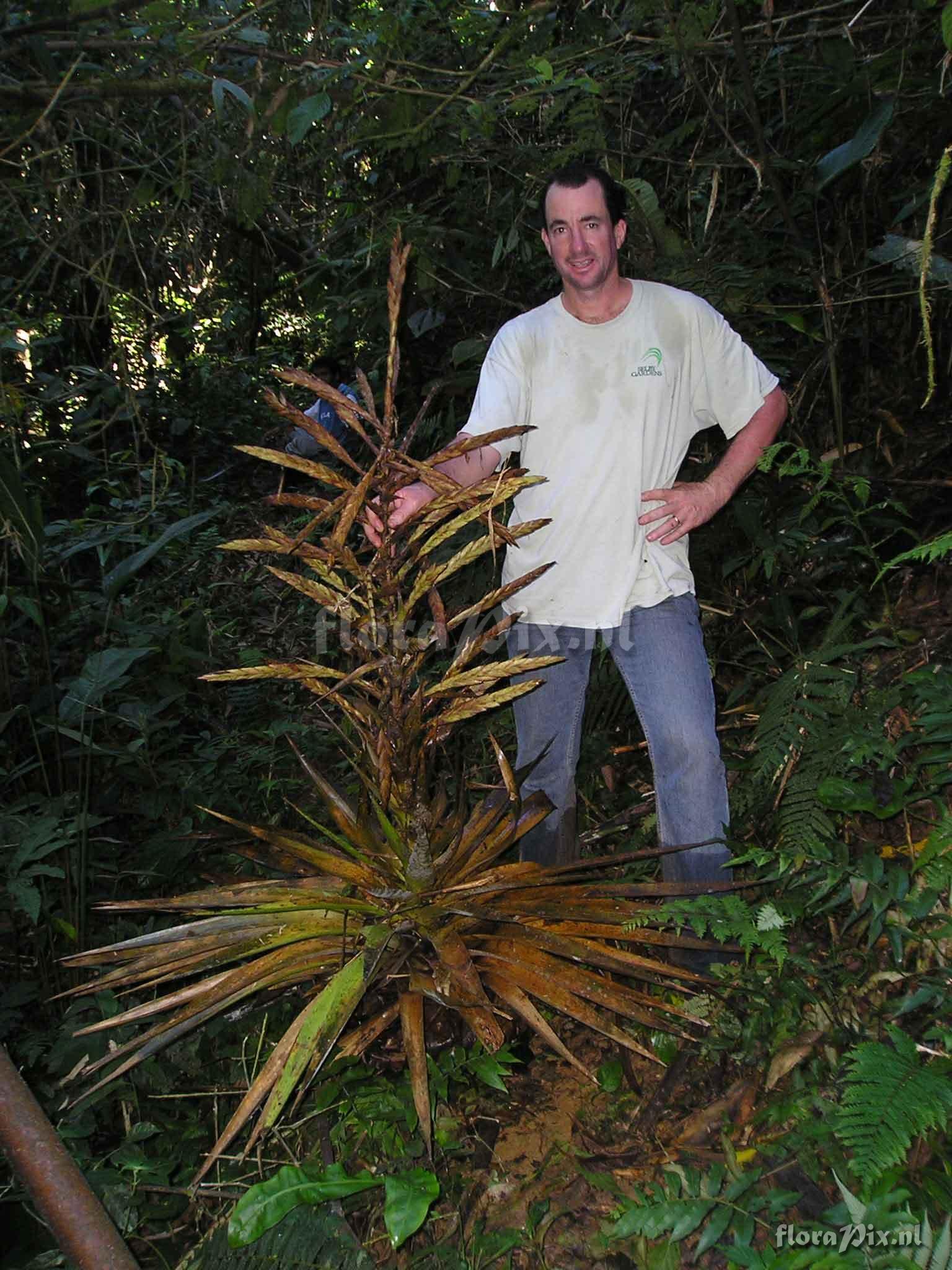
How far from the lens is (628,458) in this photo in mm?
2736

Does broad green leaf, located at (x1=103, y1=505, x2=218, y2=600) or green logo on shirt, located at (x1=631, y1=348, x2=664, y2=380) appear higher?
green logo on shirt, located at (x1=631, y1=348, x2=664, y2=380)

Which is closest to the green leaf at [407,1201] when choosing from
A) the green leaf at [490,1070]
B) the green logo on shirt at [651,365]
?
the green leaf at [490,1070]

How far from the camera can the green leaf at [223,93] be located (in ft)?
8.93

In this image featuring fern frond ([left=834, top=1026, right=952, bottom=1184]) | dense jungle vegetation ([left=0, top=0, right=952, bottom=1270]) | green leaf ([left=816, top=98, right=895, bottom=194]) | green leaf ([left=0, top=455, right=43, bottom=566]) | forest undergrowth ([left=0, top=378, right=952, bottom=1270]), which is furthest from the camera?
green leaf ([left=0, top=455, right=43, bottom=566])

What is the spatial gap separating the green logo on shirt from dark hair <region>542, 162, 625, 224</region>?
424mm

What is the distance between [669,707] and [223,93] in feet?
6.96

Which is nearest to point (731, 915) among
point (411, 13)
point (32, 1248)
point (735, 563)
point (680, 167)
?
point (735, 563)

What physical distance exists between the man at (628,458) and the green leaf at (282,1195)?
1.14 meters

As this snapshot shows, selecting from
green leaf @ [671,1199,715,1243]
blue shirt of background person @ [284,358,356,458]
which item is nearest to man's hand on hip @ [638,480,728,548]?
green leaf @ [671,1199,715,1243]

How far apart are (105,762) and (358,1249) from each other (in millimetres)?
2925

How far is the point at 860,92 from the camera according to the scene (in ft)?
11.0

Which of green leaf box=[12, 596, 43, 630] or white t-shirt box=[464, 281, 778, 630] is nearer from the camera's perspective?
white t-shirt box=[464, 281, 778, 630]

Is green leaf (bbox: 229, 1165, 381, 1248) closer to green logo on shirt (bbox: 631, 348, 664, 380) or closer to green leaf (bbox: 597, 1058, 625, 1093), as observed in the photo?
green leaf (bbox: 597, 1058, 625, 1093)

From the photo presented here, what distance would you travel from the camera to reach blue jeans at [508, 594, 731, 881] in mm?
2680
